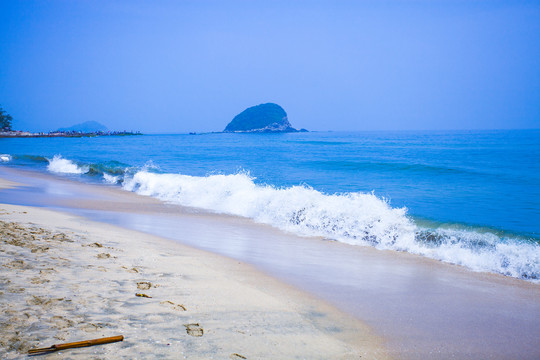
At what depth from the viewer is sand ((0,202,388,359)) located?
2811 millimetres

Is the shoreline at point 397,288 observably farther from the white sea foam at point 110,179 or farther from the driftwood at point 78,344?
the white sea foam at point 110,179

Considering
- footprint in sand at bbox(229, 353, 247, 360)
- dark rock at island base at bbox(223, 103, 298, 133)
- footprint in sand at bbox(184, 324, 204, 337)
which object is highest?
dark rock at island base at bbox(223, 103, 298, 133)

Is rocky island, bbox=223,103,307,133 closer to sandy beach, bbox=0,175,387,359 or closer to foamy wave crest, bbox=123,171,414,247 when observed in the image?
foamy wave crest, bbox=123,171,414,247

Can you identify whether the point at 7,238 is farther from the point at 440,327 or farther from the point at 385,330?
the point at 440,327

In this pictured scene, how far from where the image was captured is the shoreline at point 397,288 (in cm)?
365

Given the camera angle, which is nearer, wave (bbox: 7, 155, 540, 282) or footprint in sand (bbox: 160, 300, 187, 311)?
footprint in sand (bbox: 160, 300, 187, 311)

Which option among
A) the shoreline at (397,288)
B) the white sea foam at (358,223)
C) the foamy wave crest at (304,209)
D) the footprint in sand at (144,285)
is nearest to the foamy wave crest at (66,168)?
the foamy wave crest at (304,209)

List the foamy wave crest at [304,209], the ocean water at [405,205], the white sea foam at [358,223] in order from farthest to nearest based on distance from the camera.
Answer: the foamy wave crest at [304,209] < the ocean water at [405,205] < the white sea foam at [358,223]

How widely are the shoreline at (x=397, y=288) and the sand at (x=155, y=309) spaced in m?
0.39

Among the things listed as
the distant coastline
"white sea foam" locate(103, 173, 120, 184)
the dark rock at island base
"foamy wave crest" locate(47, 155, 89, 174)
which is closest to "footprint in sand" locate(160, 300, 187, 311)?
"white sea foam" locate(103, 173, 120, 184)

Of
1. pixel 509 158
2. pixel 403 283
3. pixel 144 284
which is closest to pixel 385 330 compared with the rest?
pixel 403 283

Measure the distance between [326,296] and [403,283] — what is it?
143 centimetres

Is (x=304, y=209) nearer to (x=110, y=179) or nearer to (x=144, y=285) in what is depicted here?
(x=144, y=285)

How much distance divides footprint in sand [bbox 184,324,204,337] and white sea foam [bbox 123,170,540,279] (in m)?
5.29
